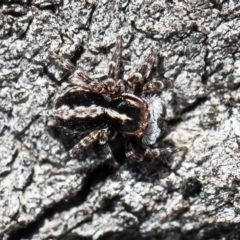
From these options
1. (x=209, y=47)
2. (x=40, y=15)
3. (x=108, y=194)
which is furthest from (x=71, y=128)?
(x=209, y=47)

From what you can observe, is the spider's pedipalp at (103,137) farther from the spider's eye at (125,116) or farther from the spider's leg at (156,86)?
the spider's leg at (156,86)

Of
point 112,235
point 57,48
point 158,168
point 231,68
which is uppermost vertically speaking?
point 57,48

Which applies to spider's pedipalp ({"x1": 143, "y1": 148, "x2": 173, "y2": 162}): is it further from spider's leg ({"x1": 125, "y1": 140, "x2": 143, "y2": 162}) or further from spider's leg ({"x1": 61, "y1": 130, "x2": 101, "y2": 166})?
spider's leg ({"x1": 61, "y1": 130, "x2": 101, "y2": 166})

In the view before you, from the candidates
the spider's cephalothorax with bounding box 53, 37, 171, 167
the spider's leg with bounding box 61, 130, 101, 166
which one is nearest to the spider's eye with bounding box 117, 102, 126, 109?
the spider's cephalothorax with bounding box 53, 37, 171, 167

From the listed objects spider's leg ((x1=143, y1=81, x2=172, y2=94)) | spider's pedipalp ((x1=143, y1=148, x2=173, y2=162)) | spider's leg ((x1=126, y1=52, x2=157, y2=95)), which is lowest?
spider's pedipalp ((x1=143, y1=148, x2=173, y2=162))

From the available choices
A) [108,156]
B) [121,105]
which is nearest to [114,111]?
[121,105]

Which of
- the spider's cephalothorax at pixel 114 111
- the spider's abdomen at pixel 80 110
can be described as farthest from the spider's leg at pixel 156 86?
the spider's abdomen at pixel 80 110

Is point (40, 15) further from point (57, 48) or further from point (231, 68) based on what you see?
point (231, 68)
